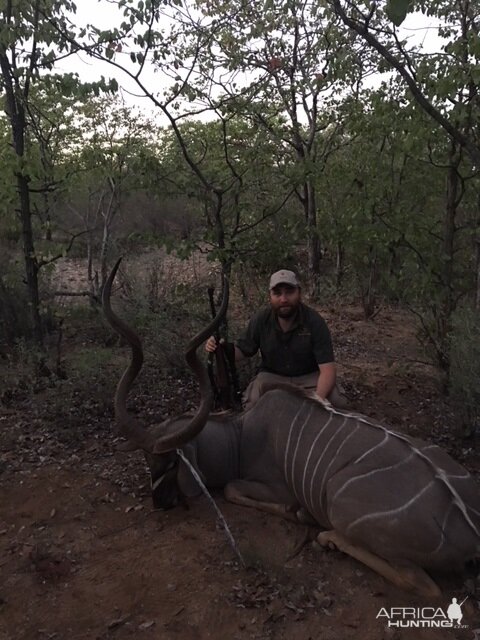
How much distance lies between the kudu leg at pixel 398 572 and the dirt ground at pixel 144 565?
0.16 feet

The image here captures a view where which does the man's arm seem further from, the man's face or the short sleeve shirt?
the man's face

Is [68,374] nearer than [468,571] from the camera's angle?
No

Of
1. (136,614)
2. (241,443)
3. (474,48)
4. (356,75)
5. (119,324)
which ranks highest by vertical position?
(356,75)

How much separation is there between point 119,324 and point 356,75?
3.21 meters

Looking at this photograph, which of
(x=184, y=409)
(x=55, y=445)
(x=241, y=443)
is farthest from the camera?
(x=184, y=409)

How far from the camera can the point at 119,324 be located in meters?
3.19

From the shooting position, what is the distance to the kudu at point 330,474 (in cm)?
244

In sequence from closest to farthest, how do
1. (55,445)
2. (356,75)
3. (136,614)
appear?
(136,614) < (55,445) < (356,75)

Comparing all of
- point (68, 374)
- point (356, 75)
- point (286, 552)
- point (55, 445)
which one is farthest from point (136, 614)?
point (356, 75)

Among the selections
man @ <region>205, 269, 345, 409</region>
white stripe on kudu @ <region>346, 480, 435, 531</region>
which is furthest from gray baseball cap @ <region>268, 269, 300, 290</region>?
white stripe on kudu @ <region>346, 480, 435, 531</region>

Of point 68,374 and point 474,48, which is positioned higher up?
point 474,48

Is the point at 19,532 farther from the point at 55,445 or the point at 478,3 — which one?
the point at 478,3

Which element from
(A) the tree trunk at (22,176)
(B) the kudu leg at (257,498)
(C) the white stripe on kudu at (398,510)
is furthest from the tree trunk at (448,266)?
(A) the tree trunk at (22,176)

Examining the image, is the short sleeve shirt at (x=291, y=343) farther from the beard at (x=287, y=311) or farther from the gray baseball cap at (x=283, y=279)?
the gray baseball cap at (x=283, y=279)
